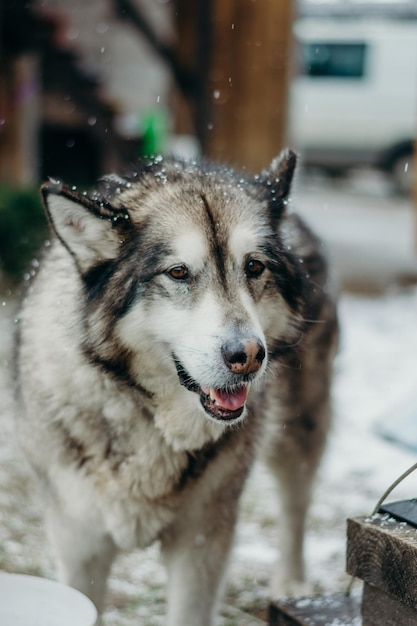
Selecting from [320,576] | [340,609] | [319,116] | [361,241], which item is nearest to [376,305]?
[361,241]

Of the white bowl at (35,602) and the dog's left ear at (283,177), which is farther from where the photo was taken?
the dog's left ear at (283,177)

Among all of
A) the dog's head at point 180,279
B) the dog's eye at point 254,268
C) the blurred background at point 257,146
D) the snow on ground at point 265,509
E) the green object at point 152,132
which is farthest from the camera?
the green object at point 152,132

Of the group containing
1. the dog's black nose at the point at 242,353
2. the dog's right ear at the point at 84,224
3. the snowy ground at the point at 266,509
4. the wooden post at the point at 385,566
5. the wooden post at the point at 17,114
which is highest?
the dog's right ear at the point at 84,224

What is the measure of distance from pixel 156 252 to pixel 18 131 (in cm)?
901

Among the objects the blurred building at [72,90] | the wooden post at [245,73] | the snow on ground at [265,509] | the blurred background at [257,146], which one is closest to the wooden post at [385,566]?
the snow on ground at [265,509]

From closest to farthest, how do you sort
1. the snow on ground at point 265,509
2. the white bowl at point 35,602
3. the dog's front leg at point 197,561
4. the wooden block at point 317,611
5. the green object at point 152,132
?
the white bowl at point 35,602
the wooden block at point 317,611
the dog's front leg at point 197,561
the snow on ground at point 265,509
the green object at point 152,132

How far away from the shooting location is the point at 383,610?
208cm

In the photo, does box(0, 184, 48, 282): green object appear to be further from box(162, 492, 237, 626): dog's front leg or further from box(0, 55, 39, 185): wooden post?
box(162, 492, 237, 626): dog's front leg

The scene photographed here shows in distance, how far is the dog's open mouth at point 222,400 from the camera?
223 cm

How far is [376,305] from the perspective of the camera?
8344 mm

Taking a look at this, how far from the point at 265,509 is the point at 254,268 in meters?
2.22

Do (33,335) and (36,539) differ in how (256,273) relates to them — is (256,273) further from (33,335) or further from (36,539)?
(36,539)

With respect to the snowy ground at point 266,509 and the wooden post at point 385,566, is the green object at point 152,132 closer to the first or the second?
the snowy ground at point 266,509

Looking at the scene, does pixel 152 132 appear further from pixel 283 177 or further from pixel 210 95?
pixel 283 177
